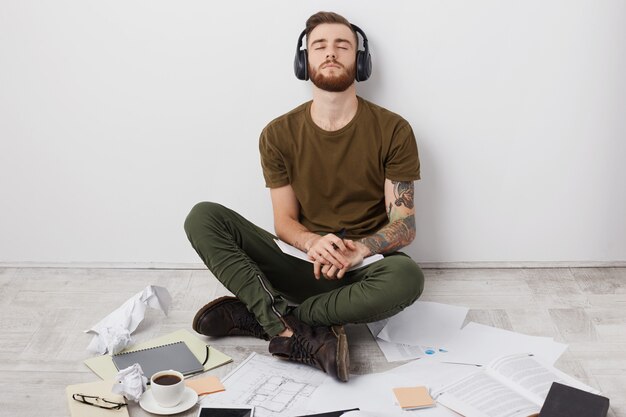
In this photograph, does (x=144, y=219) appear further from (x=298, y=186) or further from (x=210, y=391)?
(x=210, y=391)

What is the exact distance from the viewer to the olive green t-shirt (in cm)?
256

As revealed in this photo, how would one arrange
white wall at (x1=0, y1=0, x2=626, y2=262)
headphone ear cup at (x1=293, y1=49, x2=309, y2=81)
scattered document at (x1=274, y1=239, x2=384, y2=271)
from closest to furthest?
scattered document at (x1=274, y1=239, x2=384, y2=271) → headphone ear cup at (x1=293, y1=49, x2=309, y2=81) → white wall at (x1=0, y1=0, x2=626, y2=262)

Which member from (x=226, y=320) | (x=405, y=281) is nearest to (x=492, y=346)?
(x=405, y=281)

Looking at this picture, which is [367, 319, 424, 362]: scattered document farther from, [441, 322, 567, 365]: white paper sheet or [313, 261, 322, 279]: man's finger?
[313, 261, 322, 279]: man's finger

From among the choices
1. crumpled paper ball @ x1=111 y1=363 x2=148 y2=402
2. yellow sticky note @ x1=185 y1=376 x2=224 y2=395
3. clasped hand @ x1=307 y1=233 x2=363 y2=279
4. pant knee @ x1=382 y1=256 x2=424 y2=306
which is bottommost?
yellow sticky note @ x1=185 y1=376 x2=224 y2=395

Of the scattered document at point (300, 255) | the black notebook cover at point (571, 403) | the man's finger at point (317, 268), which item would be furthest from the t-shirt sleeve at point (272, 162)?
the black notebook cover at point (571, 403)

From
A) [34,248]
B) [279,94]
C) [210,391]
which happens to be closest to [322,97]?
[279,94]

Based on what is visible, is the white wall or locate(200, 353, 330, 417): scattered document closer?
locate(200, 353, 330, 417): scattered document

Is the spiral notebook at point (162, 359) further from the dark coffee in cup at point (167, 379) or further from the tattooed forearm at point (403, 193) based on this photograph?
the tattooed forearm at point (403, 193)

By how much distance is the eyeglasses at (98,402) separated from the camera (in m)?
2.00

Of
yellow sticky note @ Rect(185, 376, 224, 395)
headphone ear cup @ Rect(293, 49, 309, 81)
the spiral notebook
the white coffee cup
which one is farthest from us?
headphone ear cup @ Rect(293, 49, 309, 81)

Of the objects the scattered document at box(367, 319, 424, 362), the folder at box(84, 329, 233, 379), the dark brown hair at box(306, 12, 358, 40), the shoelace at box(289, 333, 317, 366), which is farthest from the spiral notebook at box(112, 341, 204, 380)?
the dark brown hair at box(306, 12, 358, 40)

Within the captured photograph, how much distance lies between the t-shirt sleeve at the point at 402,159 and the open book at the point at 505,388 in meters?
0.68

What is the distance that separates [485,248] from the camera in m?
2.91
